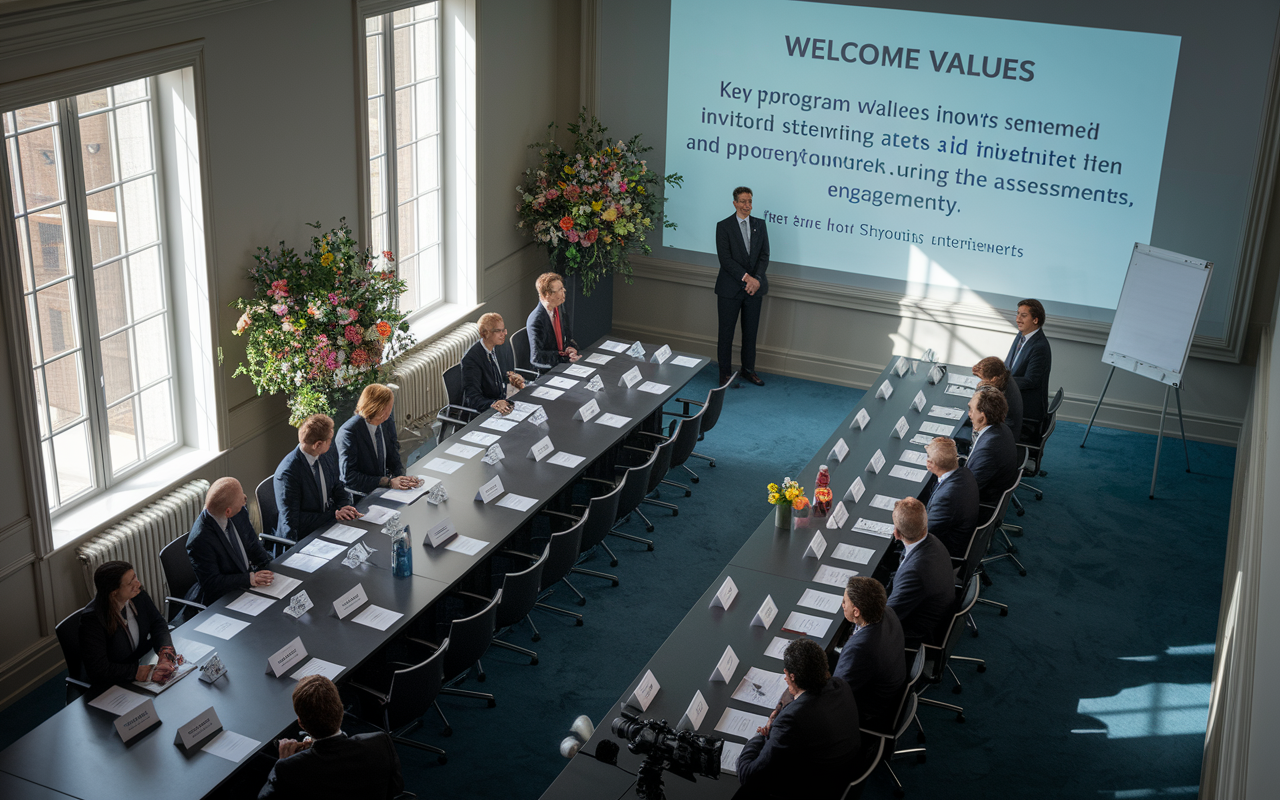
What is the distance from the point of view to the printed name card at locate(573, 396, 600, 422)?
7.43 meters

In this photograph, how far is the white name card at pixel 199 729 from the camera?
429 centimetres

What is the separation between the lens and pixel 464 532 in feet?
19.6

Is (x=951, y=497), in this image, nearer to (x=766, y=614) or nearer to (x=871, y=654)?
(x=766, y=614)

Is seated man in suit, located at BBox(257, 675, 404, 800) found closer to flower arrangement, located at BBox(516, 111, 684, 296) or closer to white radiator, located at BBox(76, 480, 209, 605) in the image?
white radiator, located at BBox(76, 480, 209, 605)

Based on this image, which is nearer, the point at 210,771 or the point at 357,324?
the point at 210,771

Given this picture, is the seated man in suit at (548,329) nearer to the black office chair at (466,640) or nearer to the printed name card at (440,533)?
the printed name card at (440,533)

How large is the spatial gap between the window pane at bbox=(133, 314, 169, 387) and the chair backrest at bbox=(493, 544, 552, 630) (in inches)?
100

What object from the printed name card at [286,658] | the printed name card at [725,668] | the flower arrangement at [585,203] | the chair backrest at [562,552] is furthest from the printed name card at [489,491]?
the flower arrangement at [585,203]

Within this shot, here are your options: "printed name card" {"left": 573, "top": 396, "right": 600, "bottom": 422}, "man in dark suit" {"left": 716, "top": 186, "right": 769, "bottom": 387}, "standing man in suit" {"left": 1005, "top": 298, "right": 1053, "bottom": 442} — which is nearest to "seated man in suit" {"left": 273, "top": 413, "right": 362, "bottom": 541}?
"printed name card" {"left": 573, "top": 396, "right": 600, "bottom": 422}

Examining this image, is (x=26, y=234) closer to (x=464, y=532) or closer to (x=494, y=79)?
(x=464, y=532)

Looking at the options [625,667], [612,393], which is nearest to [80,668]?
[625,667]

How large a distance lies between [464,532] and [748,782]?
2.27 metres

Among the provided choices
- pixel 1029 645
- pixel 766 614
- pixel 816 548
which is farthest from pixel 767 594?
pixel 1029 645

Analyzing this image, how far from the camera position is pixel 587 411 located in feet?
24.6
